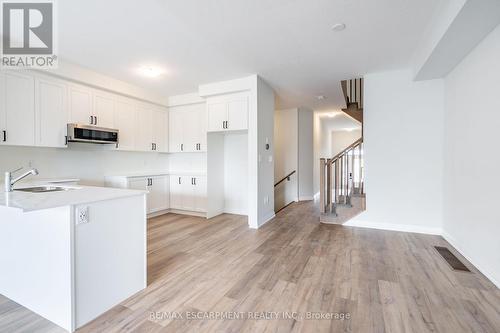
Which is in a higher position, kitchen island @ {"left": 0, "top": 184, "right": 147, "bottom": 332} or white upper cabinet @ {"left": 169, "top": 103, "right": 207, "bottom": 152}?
white upper cabinet @ {"left": 169, "top": 103, "right": 207, "bottom": 152}

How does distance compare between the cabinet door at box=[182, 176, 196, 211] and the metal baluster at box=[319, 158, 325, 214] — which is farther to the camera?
the cabinet door at box=[182, 176, 196, 211]

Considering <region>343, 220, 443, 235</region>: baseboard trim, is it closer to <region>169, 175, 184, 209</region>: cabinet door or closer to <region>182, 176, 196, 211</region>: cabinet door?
<region>182, 176, 196, 211</region>: cabinet door

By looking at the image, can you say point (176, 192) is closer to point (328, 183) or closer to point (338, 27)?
point (328, 183)

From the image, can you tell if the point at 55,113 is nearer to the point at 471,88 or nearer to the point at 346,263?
the point at 346,263

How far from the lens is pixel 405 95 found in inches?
154

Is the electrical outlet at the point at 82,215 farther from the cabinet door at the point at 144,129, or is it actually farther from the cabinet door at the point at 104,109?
the cabinet door at the point at 144,129

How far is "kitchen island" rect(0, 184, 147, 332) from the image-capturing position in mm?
1660

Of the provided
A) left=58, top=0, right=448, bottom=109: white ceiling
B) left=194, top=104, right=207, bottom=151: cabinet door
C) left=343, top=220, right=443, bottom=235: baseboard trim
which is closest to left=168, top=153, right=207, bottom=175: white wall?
left=194, top=104, right=207, bottom=151: cabinet door

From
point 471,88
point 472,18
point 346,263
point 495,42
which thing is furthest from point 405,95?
point 346,263

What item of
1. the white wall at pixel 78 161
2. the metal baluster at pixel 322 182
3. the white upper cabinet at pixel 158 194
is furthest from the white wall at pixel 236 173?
the white wall at pixel 78 161

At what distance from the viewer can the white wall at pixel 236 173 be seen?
17.2 feet

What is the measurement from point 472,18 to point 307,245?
3.04m

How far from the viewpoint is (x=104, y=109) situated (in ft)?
13.9

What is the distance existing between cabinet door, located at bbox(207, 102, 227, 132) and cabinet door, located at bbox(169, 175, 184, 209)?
148cm
